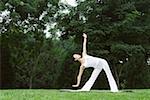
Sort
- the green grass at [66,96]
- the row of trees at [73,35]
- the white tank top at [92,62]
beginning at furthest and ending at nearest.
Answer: the row of trees at [73,35] → the white tank top at [92,62] → the green grass at [66,96]

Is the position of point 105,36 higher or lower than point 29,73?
higher

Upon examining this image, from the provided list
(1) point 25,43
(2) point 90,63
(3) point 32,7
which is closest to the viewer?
(2) point 90,63

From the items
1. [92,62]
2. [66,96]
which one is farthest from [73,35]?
[66,96]

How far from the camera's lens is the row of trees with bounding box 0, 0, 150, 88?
95.0 ft

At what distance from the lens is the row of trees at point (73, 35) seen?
95.0 feet

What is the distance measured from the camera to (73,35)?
30.6 meters

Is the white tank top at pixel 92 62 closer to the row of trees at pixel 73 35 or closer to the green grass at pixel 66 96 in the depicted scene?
the green grass at pixel 66 96

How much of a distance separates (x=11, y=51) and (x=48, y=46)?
360cm

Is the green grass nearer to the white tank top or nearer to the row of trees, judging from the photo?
the white tank top

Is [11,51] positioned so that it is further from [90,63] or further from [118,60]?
[90,63]

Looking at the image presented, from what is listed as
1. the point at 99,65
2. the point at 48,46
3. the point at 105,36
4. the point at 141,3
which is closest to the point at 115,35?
the point at 105,36

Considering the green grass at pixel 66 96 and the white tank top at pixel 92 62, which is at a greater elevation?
the white tank top at pixel 92 62

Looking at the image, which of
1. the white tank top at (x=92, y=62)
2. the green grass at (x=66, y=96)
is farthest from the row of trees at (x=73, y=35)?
the green grass at (x=66, y=96)

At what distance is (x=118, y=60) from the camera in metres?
30.3
